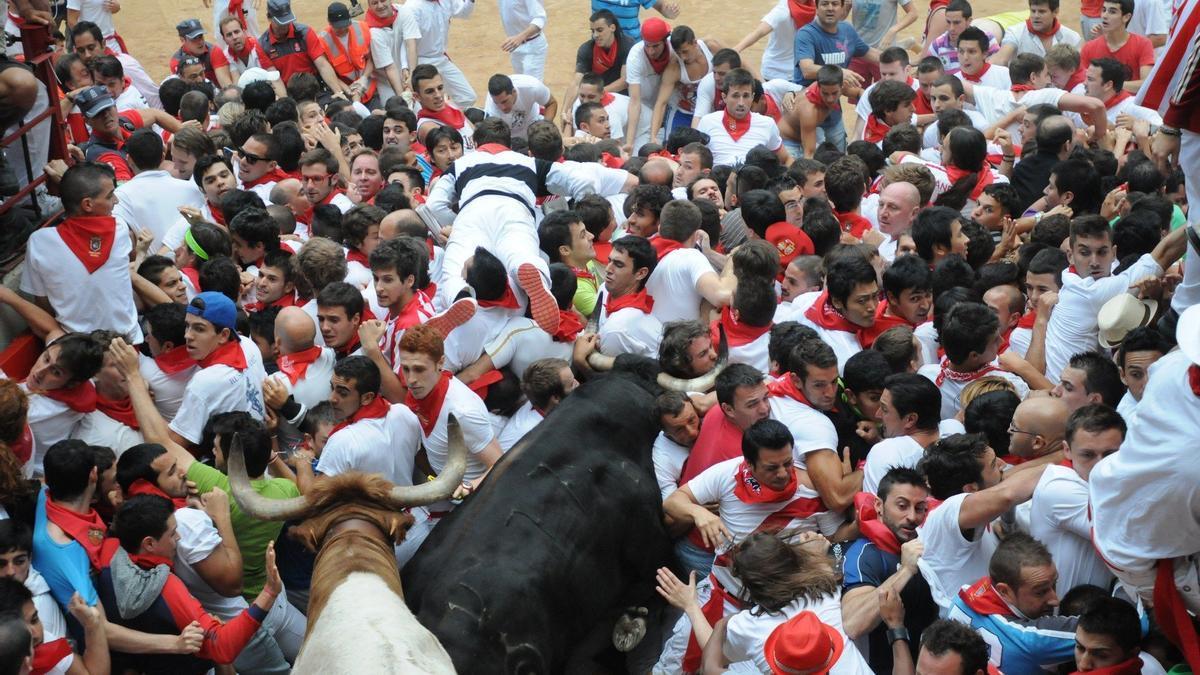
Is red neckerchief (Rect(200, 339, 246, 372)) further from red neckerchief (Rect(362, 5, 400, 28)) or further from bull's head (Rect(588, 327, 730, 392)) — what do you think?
red neckerchief (Rect(362, 5, 400, 28))

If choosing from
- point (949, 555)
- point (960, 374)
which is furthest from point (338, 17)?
point (949, 555)

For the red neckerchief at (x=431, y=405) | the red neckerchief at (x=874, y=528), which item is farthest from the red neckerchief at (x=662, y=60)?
the red neckerchief at (x=874, y=528)

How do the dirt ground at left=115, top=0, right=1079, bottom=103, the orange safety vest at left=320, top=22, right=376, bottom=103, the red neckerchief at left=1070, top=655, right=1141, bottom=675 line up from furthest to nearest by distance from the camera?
the dirt ground at left=115, top=0, right=1079, bottom=103 < the orange safety vest at left=320, top=22, right=376, bottom=103 < the red neckerchief at left=1070, top=655, right=1141, bottom=675

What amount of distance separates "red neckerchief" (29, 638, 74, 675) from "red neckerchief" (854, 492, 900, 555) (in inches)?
126

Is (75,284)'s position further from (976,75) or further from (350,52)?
(976,75)

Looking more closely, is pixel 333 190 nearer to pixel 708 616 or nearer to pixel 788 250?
pixel 788 250

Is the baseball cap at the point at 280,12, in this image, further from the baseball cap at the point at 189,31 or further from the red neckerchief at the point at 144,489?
the red neckerchief at the point at 144,489

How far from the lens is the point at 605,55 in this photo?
1415 centimetres

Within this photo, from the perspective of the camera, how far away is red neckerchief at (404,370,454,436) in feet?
21.9

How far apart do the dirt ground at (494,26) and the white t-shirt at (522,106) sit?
4003mm

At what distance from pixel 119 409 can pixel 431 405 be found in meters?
1.62

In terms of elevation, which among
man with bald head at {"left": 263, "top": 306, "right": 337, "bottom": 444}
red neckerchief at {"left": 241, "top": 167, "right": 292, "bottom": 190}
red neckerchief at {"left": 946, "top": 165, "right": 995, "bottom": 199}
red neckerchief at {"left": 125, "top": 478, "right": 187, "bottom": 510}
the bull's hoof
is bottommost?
red neckerchief at {"left": 241, "top": 167, "right": 292, "bottom": 190}

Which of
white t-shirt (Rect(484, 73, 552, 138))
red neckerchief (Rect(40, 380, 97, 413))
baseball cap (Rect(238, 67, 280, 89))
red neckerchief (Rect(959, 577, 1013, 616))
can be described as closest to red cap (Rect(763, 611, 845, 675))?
red neckerchief (Rect(959, 577, 1013, 616))

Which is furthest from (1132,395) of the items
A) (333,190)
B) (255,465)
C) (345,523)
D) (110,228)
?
(333,190)
